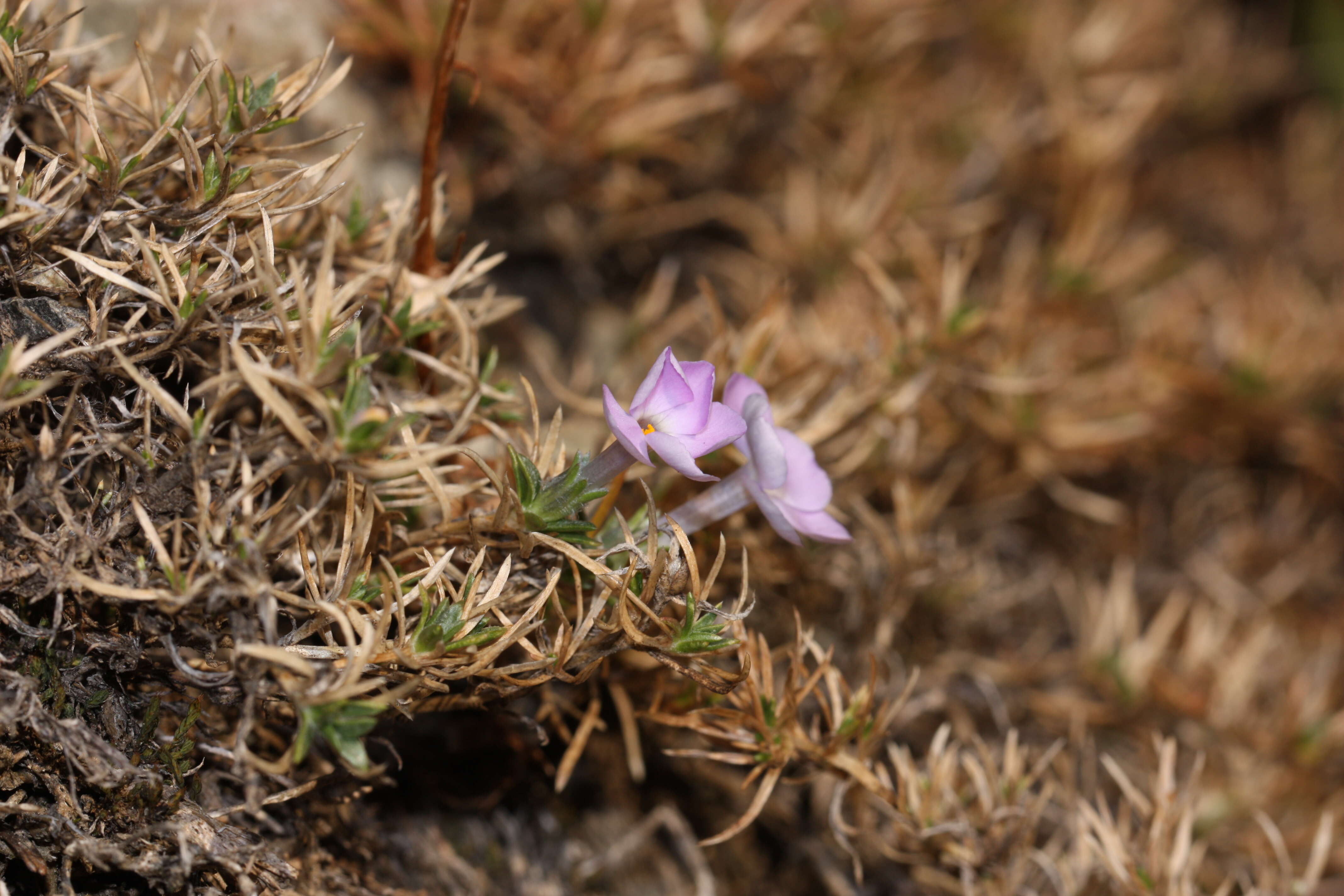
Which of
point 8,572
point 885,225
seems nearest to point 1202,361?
point 885,225

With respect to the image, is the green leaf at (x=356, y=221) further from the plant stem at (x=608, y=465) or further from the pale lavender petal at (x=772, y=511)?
the pale lavender petal at (x=772, y=511)

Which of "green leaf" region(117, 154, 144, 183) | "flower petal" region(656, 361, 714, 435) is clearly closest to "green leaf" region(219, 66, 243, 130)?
"green leaf" region(117, 154, 144, 183)

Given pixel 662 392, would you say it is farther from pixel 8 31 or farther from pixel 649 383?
pixel 8 31

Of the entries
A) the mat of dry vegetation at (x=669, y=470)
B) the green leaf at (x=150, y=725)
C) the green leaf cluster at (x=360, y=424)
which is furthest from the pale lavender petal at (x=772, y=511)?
the green leaf at (x=150, y=725)

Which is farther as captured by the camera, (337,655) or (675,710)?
(675,710)

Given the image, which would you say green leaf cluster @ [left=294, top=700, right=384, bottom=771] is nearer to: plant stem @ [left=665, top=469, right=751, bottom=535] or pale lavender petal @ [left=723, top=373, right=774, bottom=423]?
plant stem @ [left=665, top=469, right=751, bottom=535]

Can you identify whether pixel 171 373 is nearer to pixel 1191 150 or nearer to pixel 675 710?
pixel 675 710

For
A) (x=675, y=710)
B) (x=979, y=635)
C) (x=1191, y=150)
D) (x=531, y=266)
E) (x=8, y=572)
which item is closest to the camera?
(x=8, y=572)
